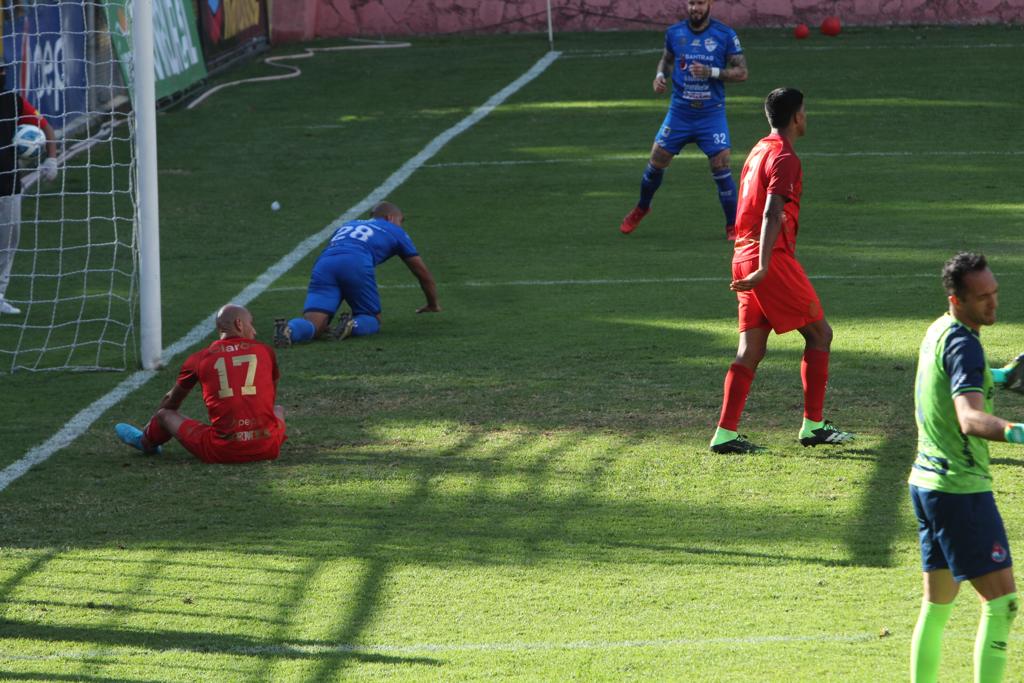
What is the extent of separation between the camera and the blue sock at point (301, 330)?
10602mm

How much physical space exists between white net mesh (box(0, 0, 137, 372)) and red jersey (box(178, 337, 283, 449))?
2719mm

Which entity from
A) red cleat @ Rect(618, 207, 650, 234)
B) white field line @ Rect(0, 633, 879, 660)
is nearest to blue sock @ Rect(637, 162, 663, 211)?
red cleat @ Rect(618, 207, 650, 234)

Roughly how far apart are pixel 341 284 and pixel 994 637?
6901 millimetres

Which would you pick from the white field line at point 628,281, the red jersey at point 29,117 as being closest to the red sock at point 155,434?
the red jersey at point 29,117

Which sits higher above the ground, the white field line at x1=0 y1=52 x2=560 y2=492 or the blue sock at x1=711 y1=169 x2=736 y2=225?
the blue sock at x1=711 y1=169 x2=736 y2=225

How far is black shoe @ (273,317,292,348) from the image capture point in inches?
414

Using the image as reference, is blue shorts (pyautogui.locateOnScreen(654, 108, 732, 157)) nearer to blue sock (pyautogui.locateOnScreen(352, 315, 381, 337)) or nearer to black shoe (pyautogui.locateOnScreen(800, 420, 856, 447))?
blue sock (pyautogui.locateOnScreen(352, 315, 381, 337))

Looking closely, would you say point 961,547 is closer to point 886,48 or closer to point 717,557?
point 717,557

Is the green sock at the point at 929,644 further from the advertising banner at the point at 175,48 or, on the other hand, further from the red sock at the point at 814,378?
the advertising banner at the point at 175,48

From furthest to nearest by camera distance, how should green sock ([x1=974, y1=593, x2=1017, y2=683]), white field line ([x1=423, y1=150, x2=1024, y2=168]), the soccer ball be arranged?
white field line ([x1=423, y1=150, x2=1024, y2=168])
the soccer ball
green sock ([x1=974, y1=593, x2=1017, y2=683])

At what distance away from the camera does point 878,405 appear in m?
8.69

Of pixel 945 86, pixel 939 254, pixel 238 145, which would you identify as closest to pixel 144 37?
pixel 939 254

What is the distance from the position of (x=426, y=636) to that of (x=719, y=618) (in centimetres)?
107

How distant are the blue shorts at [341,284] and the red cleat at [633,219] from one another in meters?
3.82
